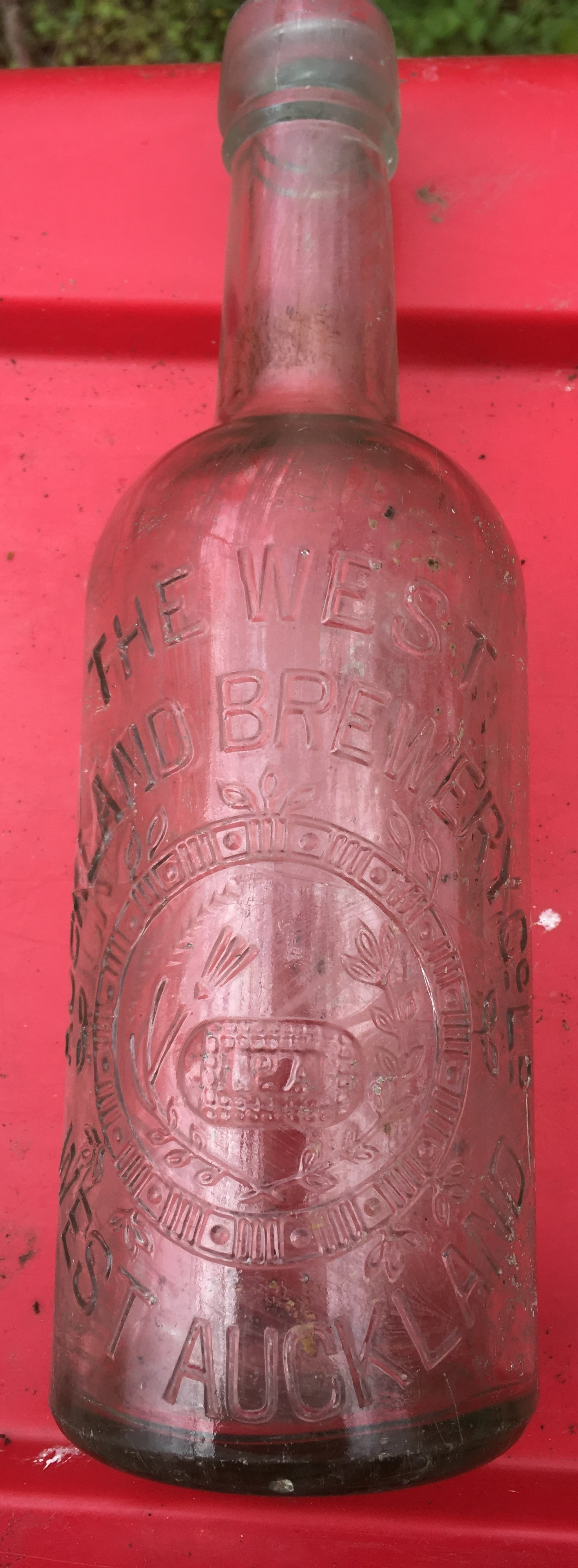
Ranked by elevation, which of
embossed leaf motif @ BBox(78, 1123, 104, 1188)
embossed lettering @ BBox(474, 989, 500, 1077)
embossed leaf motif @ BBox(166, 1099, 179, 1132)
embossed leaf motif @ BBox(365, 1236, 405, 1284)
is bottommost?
embossed leaf motif @ BBox(365, 1236, 405, 1284)

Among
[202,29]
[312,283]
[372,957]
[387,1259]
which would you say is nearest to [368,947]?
[372,957]

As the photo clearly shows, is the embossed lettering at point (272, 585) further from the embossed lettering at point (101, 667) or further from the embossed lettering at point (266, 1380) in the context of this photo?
the embossed lettering at point (266, 1380)

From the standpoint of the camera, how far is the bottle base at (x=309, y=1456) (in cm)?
40

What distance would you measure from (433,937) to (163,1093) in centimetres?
12

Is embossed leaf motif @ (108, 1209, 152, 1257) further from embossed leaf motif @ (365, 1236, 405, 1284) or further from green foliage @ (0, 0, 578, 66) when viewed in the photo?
green foliage @ (0, 0, 578, 66)

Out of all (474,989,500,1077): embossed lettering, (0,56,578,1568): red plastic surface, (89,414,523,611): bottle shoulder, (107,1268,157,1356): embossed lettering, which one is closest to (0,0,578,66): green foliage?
(0,56,578,1568): red plastic surface

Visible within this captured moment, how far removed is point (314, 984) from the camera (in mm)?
417

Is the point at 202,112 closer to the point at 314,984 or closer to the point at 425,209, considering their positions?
the point at 425,209

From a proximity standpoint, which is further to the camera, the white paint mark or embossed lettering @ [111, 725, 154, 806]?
the white paint mark

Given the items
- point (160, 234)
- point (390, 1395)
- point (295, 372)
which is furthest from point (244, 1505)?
point (160, 234)

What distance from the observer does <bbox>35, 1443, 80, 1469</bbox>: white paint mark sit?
1.87ft

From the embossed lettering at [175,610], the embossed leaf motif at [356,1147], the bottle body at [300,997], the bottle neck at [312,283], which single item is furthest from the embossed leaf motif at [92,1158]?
the bottle neck at [312,283]

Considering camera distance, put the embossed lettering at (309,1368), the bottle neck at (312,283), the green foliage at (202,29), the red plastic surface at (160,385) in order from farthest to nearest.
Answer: the green foliage at (202,29), the red plastic surface at (160,385), the bottle neck at (312,283), the embossed lettering at (309,1368)

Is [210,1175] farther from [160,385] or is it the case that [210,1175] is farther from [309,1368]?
[160,385]
